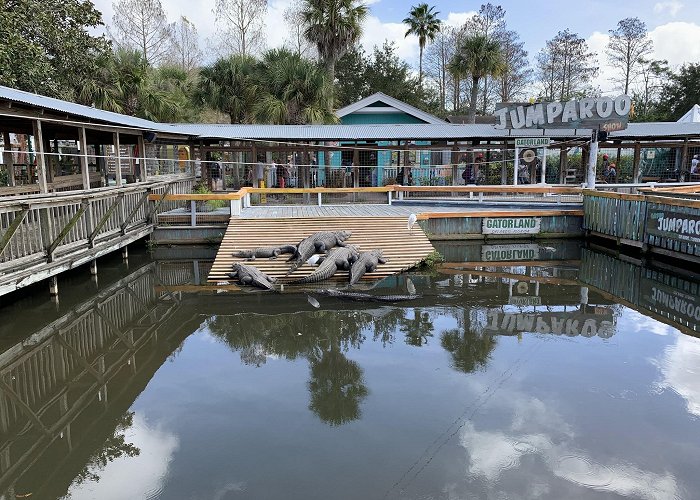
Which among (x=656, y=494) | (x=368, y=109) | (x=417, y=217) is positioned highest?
(x=368, y=109)

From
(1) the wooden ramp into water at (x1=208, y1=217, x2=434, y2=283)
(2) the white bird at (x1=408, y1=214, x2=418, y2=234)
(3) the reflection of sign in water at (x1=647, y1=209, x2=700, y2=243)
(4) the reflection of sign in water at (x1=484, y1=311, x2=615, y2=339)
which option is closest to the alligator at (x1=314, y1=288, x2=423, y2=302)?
(1) the wooden ramp into water at (x1=208, y1=217, x2=434, y2=283)

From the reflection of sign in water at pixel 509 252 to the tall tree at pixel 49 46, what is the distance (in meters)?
15.0

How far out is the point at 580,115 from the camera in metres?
18.2

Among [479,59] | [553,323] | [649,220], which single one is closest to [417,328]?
[553,323]

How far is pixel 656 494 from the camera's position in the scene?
14.8 feet

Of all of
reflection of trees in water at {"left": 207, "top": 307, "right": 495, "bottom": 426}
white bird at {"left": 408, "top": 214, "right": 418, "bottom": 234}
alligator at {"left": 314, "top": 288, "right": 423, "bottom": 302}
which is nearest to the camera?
reflection of trees in water at {"left": 207, "top": 307, "right": 495, "bottom": 426}

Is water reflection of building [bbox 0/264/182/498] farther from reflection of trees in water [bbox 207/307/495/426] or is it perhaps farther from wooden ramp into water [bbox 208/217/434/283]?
wooden ramp into water [bbox 208/217/434/283]

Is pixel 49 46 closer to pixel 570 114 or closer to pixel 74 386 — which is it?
pixel 74 386

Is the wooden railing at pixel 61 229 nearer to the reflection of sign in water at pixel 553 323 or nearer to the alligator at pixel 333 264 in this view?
the alligator at pixel 333 264

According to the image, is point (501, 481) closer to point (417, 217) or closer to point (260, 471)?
point (260, 471)

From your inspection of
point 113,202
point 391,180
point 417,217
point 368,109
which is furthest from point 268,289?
point 368,109

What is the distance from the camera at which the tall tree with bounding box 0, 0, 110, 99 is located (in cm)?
1652

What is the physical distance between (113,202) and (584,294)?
34.3 feet

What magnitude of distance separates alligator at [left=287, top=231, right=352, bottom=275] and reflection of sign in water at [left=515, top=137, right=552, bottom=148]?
925 centimetres
